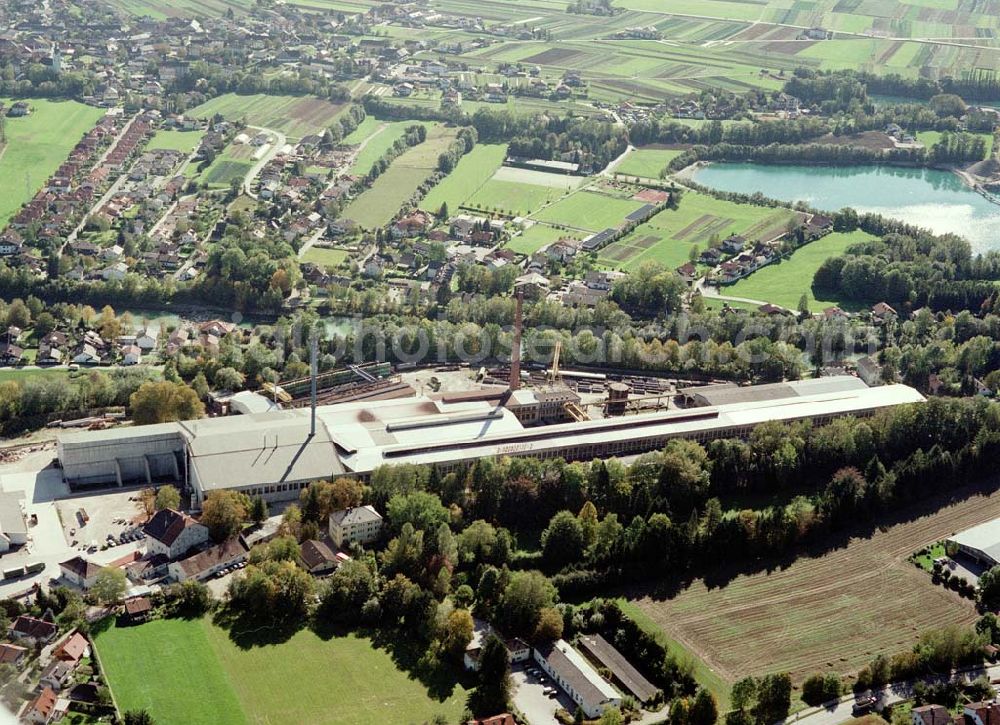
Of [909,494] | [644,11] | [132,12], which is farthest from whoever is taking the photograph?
[644,11]

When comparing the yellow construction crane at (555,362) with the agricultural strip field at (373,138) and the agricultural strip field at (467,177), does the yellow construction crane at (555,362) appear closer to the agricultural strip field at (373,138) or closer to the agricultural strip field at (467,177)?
the agricultural strip field at (467,177)

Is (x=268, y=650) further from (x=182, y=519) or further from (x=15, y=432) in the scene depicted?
(x=15, y=432)

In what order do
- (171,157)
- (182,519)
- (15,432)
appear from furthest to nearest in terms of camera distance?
(171,157)
(15,432)
(182,519)

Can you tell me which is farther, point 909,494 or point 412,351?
point 412,351

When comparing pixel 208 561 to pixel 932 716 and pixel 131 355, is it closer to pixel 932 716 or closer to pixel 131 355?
pixel 131 355

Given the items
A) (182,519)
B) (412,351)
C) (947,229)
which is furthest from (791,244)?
(182,519)

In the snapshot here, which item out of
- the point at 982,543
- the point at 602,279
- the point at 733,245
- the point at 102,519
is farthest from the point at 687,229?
the point at 102,519

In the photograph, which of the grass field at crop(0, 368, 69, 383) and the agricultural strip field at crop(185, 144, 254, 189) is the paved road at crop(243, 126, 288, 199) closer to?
the agricultural strip field at crop(185, 144, 254, 189)

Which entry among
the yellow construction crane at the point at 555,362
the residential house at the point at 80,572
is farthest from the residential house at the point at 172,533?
the yellow construction crane at the point at 555,362
